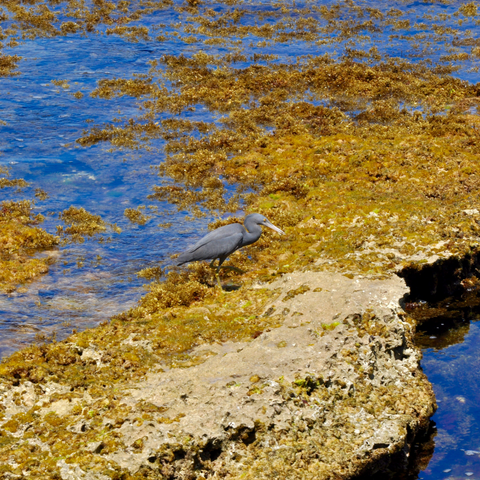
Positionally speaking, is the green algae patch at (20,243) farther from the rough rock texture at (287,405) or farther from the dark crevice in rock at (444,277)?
the dark crevice in rock at (444,277)

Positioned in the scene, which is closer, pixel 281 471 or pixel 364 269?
pixel 281 471

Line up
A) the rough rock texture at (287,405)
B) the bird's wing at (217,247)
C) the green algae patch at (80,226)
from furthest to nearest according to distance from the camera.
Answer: the green algae patch at (80,226)
the bird's wing at (217,247)
the rough rock texture at (287,405)

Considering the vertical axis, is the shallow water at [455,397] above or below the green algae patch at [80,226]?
below

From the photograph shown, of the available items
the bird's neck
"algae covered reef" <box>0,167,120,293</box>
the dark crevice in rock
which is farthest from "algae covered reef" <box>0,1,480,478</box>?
"algae covered reef" <box>0,167,120,293</box>

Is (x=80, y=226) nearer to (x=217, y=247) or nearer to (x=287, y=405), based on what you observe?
(x=217, y=247)

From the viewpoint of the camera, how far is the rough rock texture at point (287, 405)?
834 centimetres

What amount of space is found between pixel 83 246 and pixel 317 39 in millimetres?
23451

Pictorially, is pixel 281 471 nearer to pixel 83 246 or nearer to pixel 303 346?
pixel 303 346

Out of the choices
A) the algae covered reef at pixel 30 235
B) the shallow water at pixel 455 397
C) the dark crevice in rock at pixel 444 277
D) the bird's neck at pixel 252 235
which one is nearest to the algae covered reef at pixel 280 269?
the dark crevice in rock at pixel 444 277

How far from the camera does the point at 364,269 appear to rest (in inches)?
504

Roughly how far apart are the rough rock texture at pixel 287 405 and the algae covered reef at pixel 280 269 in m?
0.03

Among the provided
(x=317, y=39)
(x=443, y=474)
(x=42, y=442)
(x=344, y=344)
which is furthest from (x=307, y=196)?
(x=317, y=39)

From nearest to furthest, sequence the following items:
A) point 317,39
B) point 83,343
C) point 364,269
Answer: point 83,343 → point 364,269 → point 317,39

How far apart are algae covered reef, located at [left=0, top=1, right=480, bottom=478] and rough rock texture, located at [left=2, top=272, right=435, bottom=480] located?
1.2 inches
